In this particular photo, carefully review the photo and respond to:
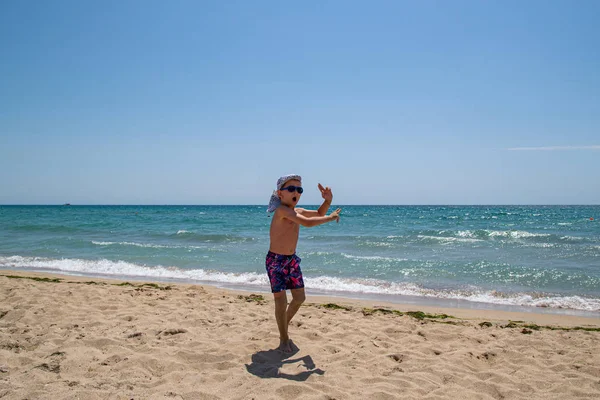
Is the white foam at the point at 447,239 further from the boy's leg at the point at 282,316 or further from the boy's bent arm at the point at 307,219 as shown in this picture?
the boy's bent arm at the point at 307,219

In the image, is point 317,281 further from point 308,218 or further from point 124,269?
point 308,218

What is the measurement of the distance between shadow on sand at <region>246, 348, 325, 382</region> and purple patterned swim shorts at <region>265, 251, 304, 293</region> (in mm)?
672

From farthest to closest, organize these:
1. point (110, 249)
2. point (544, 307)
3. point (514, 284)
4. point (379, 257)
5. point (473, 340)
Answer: point (110, 249) → point (379, 257) → point (514, 284) → point (544, 307) → point (473, 340)

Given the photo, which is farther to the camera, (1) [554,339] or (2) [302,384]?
(1) [554,339]

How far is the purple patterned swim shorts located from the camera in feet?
14.5

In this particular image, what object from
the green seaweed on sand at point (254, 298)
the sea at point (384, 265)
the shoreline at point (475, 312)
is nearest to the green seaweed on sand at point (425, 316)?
the shoreline at point (475, 312)

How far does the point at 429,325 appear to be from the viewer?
5738mm

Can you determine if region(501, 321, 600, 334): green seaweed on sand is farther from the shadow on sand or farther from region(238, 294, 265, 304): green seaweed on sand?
region(238, 294, 265, 304): green seaweed on sand

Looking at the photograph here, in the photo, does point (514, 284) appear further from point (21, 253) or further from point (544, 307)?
point (21, 253)

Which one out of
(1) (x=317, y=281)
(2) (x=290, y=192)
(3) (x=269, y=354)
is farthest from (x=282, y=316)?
(1) (x=317, y=281)

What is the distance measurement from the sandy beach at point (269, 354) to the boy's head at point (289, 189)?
1622 millimetres

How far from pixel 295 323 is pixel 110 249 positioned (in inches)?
502

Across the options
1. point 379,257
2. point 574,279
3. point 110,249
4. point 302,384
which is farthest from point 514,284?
point 110,249

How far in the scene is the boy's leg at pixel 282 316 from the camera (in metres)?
4.39
